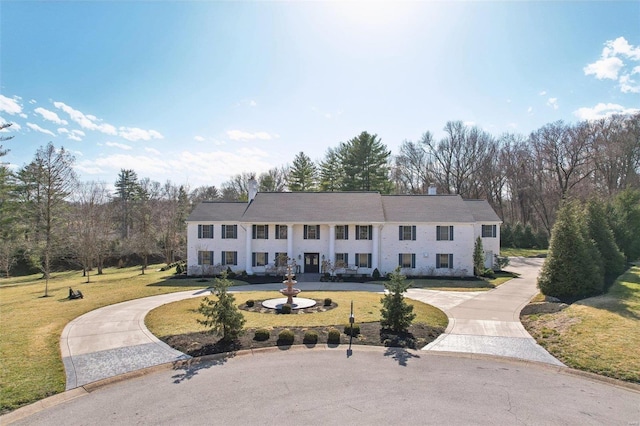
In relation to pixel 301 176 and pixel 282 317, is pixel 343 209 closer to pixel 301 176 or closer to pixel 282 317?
pixel 282 317

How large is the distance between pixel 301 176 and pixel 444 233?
30.2 metres

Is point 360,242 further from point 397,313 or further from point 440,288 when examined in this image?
point 397,313

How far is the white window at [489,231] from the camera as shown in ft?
106

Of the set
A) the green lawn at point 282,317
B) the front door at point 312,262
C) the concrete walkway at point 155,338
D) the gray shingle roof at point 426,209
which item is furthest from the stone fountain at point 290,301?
the gray shingle roof at point 426,209

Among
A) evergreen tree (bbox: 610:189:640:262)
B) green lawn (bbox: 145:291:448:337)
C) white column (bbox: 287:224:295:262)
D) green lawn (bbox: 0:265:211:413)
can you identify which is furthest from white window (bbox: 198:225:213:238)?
evergreen tree (bbox: 610:189:640:262)

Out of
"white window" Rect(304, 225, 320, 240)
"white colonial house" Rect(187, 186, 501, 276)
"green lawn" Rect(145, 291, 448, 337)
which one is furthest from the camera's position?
"white window" Rect(304, 225, 320, 240)

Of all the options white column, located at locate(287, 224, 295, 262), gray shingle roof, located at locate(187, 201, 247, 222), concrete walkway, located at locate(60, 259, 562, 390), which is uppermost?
gray shingle roof, located at locate(187, 201, 247, 222)

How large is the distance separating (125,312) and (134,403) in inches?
400

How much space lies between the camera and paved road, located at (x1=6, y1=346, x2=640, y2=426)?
24.2 ft

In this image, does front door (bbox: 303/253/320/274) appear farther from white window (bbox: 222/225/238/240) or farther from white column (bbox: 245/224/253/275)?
white window (bbox: 222/225/238/240)

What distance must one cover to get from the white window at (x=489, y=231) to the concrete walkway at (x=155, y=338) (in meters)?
11.4

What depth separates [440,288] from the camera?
24109 mm

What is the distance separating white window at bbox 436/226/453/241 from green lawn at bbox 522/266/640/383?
12409 millimetres

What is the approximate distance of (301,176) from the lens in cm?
5522
